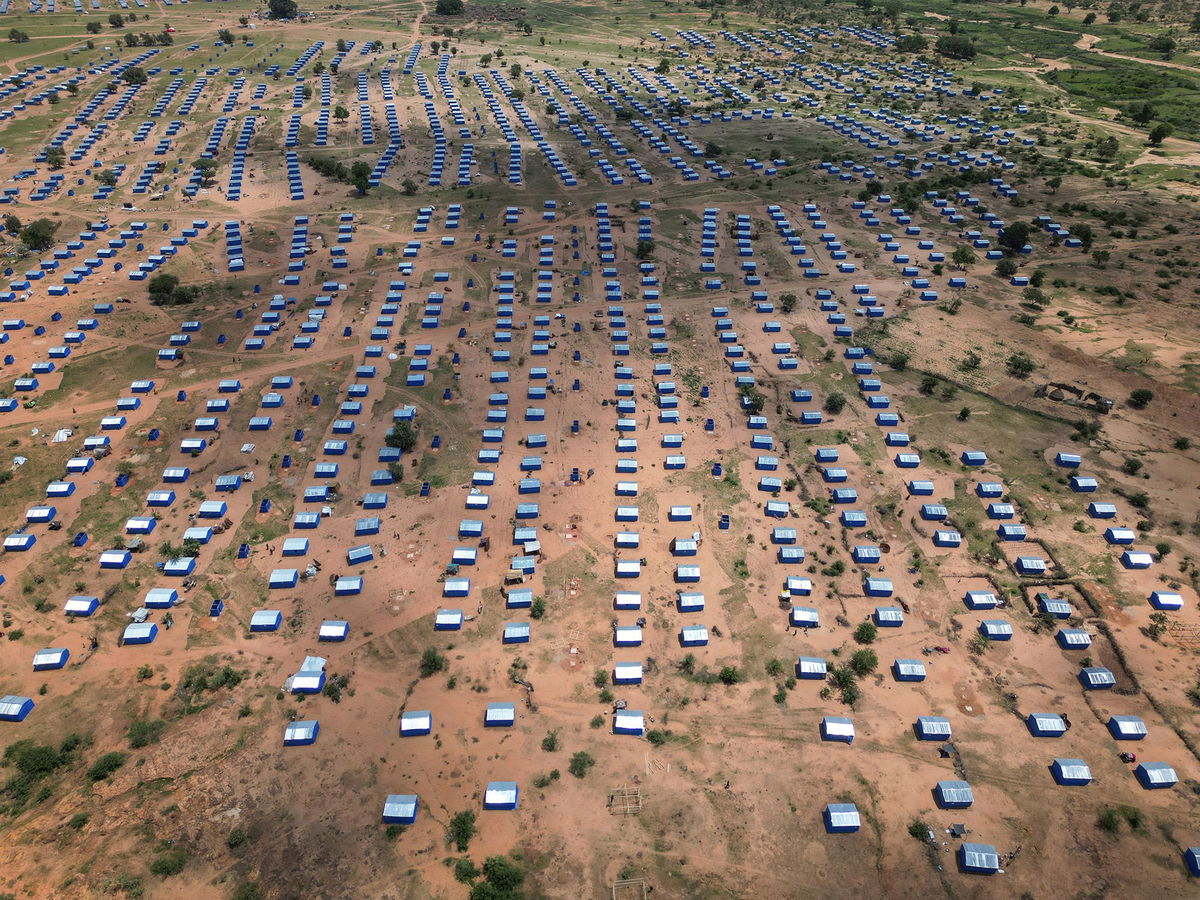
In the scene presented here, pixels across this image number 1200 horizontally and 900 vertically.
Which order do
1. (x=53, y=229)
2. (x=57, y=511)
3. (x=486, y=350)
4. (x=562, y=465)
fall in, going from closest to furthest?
(x=57, y=511), (x=562, y=465), (x=486, y=350), (x=53, y=229)

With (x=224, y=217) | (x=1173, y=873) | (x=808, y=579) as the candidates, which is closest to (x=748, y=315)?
(x=808, y=579)

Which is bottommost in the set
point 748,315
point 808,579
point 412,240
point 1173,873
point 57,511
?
point 1173,873

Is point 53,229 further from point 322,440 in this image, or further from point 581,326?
point 581,326

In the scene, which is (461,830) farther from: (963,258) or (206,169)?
(206,169)

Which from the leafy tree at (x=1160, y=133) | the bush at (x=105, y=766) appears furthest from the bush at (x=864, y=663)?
the leafy tree at (x=1160, y=133)

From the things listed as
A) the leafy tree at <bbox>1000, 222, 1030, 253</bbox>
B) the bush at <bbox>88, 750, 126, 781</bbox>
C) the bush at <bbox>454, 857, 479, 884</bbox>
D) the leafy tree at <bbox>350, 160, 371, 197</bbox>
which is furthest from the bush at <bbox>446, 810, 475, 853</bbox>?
the leafy tree at <bbox>1000, 222, 1030, 253</bbox>

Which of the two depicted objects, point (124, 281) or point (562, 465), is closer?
point (562, 465)
